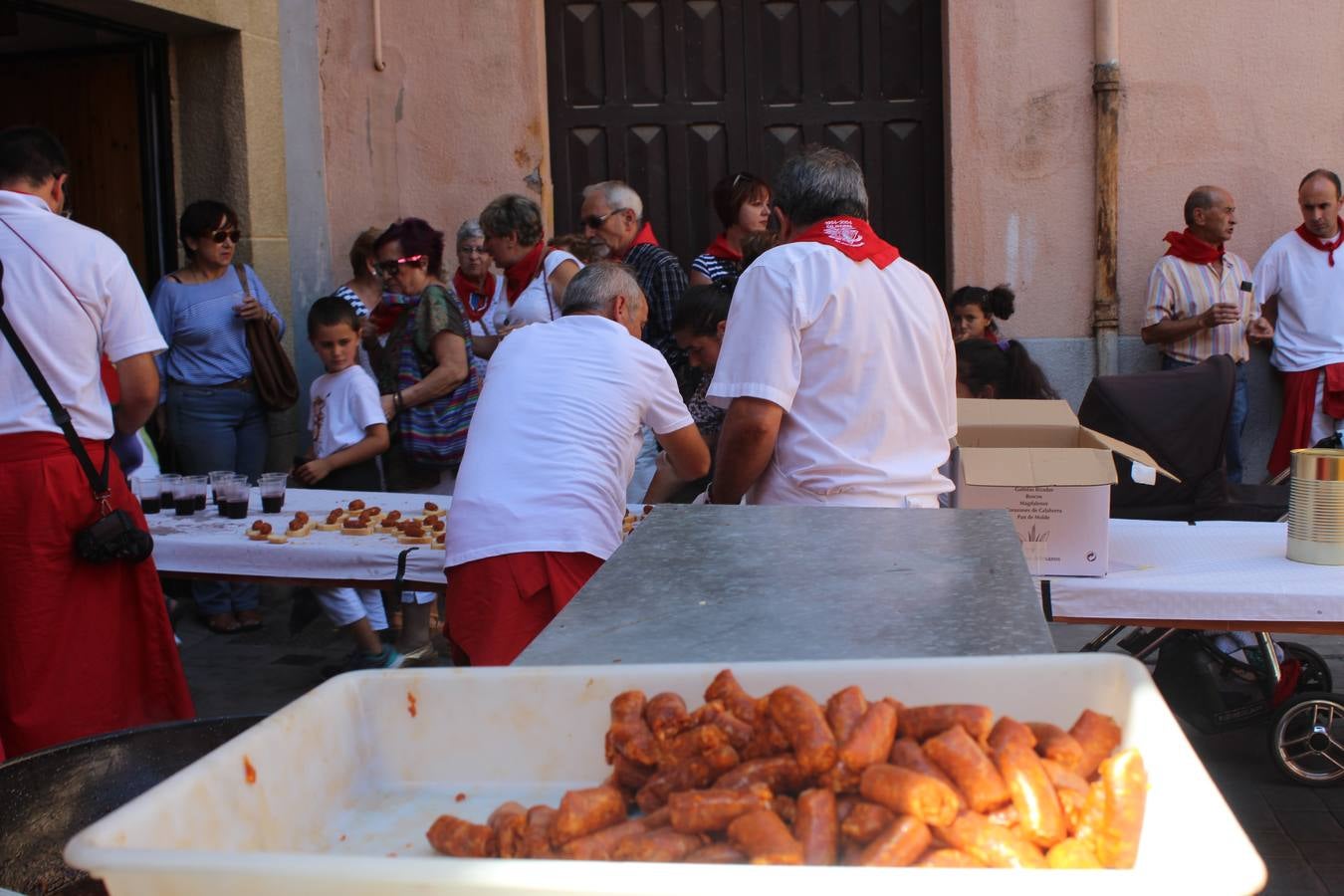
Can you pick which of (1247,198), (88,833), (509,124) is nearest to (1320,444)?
(1247,198)

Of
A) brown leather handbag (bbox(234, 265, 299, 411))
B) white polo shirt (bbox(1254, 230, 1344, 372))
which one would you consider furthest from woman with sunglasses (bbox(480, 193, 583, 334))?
white polo shirt (bbox(1254, 230, 1344, 372))

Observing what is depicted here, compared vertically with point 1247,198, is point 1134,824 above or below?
below

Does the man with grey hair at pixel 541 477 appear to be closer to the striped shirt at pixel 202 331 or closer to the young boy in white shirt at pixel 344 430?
the young boy in white shirt at pixel 344 430

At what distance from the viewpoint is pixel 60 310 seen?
3738 mm

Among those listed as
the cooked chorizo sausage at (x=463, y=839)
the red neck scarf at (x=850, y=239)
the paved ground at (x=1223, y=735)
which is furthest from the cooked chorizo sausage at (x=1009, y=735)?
the paved ground at (x=1223, y=735)

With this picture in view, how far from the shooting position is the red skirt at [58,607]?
3.72 meters

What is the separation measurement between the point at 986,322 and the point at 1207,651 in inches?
108

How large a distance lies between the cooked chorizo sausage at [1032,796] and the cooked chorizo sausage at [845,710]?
0.14 m

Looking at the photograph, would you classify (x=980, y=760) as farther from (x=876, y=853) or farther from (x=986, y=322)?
(x=986, y=322)

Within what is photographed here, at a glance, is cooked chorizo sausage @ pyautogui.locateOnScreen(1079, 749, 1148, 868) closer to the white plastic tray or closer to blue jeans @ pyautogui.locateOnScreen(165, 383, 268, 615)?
the white plastic tray

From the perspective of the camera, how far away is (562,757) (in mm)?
1442

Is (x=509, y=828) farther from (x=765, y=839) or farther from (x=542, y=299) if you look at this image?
(x=542, y=299)

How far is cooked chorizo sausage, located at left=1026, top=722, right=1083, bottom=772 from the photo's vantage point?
1.24 m

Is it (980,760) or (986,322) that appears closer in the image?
(980,760)
